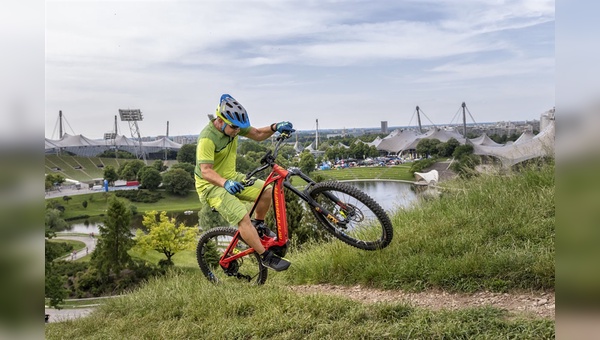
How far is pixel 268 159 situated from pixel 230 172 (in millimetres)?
344

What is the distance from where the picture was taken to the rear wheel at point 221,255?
4.52m

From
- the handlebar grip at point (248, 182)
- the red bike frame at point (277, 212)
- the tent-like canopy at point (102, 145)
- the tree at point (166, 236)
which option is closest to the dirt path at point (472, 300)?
the red bike frame at point (277, 212)

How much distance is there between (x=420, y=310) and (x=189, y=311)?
5.91 feet

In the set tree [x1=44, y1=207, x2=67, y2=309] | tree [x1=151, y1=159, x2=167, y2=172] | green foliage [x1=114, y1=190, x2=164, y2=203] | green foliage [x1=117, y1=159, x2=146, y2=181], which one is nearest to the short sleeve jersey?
tree [x1=151, y1=159, x2=167, y2=172]

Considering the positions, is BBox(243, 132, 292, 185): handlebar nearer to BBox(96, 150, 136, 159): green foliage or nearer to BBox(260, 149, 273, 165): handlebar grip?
BBox(260, 149, 273, 165): handlebar grip

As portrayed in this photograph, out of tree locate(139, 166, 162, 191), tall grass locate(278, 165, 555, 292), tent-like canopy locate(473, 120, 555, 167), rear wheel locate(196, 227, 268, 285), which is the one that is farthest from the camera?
tent-like canopy locate(473, 120, 555, 167)

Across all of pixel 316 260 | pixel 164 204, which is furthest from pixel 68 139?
pixel 316 260

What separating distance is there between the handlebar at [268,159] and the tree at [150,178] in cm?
312

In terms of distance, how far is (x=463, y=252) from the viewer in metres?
4.05

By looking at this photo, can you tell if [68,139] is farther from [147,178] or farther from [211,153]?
Result: [211,153]

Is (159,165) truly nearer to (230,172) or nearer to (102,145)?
(102,145)

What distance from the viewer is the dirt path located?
3253mm

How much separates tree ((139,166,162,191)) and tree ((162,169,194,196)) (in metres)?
0.11

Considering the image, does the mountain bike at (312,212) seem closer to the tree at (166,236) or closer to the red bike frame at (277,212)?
the red bike frame at (277,212)
